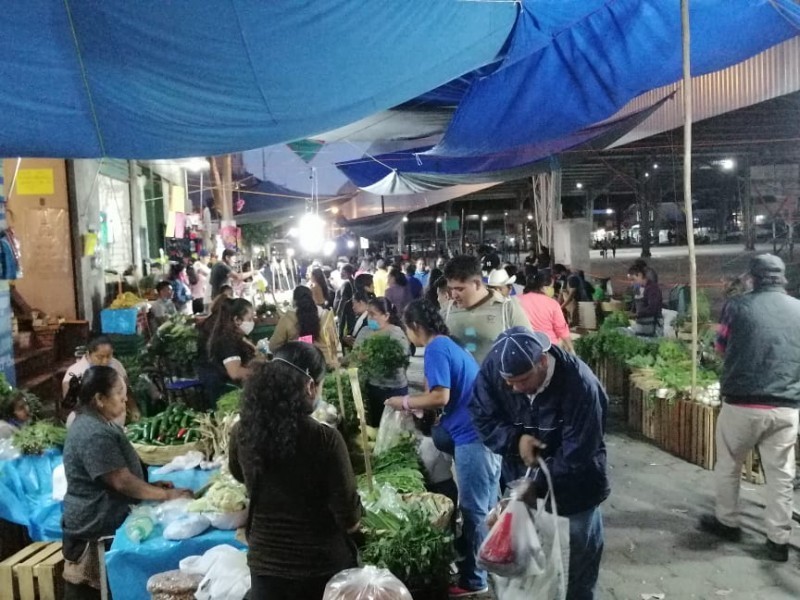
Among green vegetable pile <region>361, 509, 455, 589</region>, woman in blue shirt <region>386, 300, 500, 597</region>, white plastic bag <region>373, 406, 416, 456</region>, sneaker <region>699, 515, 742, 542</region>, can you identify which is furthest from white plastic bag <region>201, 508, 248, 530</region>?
sneaker <region>699, 515, 742, 542</region>

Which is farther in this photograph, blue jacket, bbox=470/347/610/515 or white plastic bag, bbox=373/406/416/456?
white plastic bag, bbox=373/406/416/456

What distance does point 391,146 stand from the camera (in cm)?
1103

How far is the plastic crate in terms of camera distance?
10.7m

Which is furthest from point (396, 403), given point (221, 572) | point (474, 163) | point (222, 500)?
point (474, 163)

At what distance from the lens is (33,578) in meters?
4.46

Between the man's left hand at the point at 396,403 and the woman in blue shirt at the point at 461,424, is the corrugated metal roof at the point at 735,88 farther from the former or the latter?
the man's left hand at the point at 396,403

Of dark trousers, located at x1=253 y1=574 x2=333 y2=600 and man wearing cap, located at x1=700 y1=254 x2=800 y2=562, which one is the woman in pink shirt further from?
dark trousers, located at x1=253 y1=574 x2=333 y2=600

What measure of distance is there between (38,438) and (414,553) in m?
3.29

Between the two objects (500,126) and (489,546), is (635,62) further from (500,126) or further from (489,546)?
(489,546)

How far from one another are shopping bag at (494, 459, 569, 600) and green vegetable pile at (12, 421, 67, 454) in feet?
12.3

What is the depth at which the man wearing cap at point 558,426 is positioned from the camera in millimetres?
3109

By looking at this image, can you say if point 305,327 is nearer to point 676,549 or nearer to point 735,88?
point 676,549

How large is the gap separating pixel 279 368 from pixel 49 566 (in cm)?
286

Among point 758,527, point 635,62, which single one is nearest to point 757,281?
point 758,527
